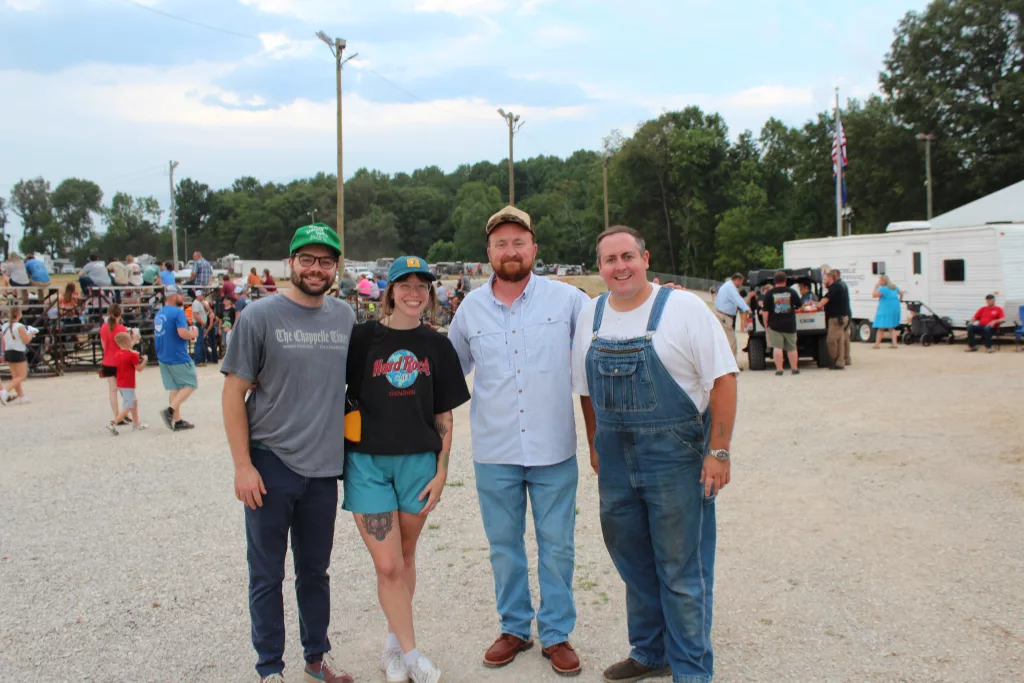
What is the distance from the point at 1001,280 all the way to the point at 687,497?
63.5 ft

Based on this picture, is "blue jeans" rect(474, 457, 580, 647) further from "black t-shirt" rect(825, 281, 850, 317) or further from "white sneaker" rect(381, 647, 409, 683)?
"black t-shirt" rect(825, 281, 850, 317)

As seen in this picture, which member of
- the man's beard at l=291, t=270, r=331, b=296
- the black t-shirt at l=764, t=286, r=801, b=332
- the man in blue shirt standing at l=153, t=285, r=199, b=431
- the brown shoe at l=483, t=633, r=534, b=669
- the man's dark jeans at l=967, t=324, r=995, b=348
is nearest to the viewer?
the man's beard at l=291, t=270, r=331, b=296

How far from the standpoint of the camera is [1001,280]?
1958 cm

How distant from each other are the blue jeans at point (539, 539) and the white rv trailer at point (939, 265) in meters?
19.0

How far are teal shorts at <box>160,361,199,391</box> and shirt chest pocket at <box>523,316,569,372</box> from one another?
783 centimetres

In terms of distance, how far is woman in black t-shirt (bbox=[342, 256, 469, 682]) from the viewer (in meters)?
3.61

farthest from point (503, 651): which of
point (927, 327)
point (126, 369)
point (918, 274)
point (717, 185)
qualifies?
point (717, 185)

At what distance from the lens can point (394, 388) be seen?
11.9ft

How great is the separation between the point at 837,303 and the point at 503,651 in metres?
13.2

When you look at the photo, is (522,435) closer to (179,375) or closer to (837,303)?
(179,375)

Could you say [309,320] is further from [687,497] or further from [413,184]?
[413,184]

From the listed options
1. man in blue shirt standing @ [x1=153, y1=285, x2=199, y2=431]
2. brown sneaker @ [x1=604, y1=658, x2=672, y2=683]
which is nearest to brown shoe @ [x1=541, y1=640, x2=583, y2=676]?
brown sneaker @ [x1=604, y1=658, x2=672, y2=683]

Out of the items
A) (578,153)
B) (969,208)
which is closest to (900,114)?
(969,208)

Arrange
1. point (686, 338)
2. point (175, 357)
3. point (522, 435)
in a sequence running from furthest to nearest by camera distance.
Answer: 1. point (175, 357)
2. point (522, 435)
3. point (686, 338)
